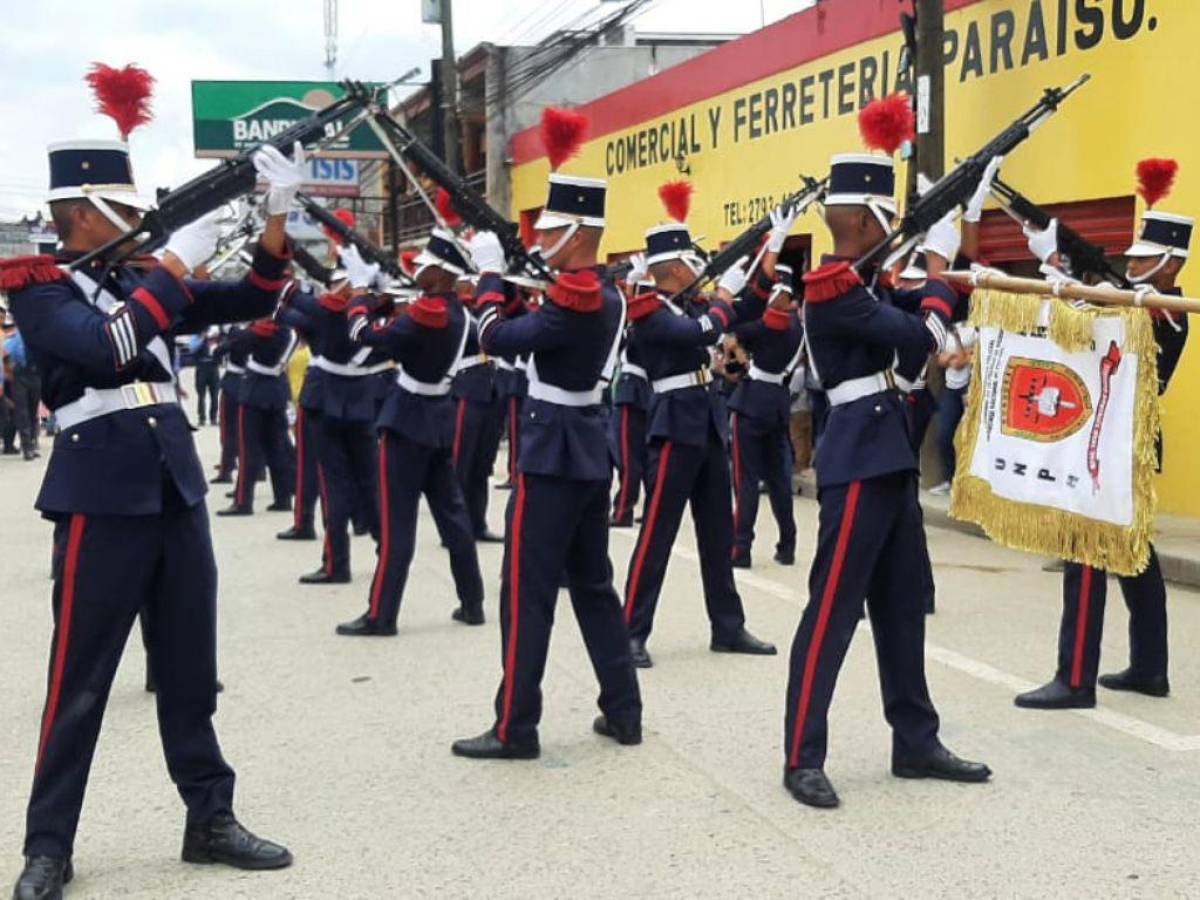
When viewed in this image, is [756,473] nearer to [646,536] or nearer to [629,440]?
[629,440]

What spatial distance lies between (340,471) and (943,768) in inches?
197

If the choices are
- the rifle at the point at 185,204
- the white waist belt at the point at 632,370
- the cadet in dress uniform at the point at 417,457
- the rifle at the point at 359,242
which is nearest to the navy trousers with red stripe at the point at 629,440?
the white waist belt at the point at 632,370

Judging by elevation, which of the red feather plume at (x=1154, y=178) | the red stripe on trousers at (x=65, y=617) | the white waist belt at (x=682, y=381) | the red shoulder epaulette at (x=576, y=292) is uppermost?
the red feather plume at (x=1154, y=178)

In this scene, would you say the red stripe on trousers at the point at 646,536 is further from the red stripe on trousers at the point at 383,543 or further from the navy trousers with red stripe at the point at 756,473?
the navy trousers with red stripe at the point at 756,473

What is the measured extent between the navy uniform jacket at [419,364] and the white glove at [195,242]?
9.74 ft

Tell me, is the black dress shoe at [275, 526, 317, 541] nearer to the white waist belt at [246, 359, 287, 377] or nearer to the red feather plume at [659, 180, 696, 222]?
the white waist belt at [246, 359, 287, 377]

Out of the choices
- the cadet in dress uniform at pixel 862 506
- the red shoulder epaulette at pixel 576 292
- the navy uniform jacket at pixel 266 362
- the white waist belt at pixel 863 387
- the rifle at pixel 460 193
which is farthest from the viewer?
the navy uniform jacket at pixel 266 362

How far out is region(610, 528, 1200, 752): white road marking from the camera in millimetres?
5184

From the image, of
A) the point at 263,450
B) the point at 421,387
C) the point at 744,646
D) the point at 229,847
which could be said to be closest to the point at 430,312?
the point at 421,387

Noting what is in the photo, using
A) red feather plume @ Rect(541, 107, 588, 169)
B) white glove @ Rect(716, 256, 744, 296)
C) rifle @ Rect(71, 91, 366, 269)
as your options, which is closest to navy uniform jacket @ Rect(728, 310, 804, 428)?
white glove @ Rect(716, 256, 744, 296)

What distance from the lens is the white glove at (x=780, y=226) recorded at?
6.36m

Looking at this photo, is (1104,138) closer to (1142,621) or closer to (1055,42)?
(1055,42)

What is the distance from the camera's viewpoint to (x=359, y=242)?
8.74m

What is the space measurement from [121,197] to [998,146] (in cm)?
352
